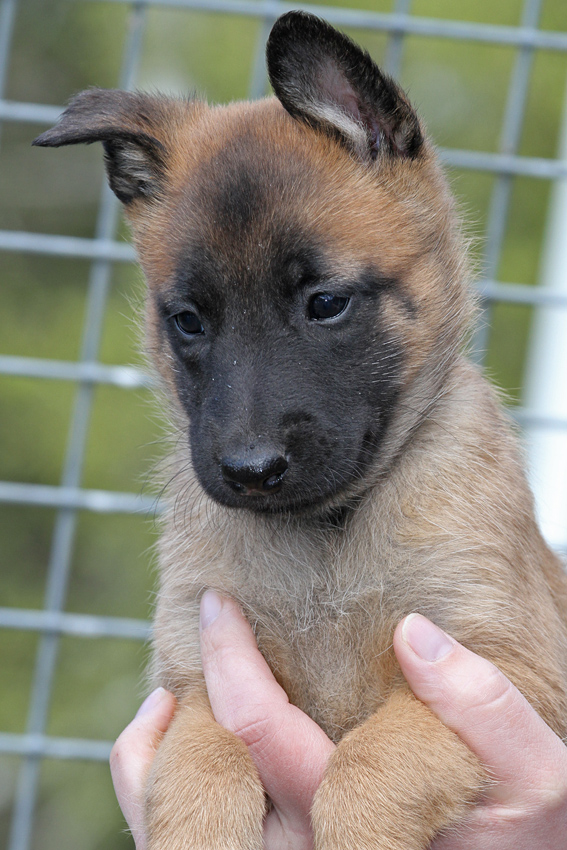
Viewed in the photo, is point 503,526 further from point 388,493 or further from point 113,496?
point 113,496

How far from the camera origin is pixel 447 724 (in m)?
2.09

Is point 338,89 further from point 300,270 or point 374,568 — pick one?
point 374,568

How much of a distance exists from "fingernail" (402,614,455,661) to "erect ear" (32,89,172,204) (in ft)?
4.66

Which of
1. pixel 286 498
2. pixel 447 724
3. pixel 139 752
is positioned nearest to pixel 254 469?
pixel 286 498

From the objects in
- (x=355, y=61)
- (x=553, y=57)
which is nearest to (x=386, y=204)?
(x=355, y=61)

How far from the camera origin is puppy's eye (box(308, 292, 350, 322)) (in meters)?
2.17

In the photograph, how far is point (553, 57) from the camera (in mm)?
7363

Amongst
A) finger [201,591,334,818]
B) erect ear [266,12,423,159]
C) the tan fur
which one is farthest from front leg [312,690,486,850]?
erect ear [266,12,423,159]

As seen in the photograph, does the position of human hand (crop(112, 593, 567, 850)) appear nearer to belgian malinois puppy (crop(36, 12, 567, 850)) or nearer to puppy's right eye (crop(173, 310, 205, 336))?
belgian malinois puppy (crop(36, 12, 567, 850))

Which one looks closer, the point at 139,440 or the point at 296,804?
the point at 296,804

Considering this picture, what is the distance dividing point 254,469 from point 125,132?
1.09m

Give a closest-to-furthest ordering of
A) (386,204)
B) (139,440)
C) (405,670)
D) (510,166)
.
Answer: (405,670) → (386,204) → (510,166) → (139,440)

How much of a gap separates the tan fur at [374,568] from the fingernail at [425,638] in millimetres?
115

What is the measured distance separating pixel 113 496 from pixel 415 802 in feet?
7.53
